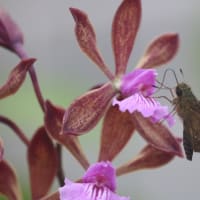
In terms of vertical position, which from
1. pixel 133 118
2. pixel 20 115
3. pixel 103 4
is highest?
pixel 133 118

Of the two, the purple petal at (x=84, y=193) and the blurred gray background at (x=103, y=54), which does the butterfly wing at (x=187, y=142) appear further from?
the blurred gray background at (x=103, y=54)

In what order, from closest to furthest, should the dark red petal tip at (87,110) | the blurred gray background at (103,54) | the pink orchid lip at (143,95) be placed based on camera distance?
the dark red petal tip at (87,110)
the pink orchid lip at (143,95)
the blurred gray background at (103,54)

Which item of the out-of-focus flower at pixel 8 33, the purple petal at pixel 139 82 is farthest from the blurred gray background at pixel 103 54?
the purple petal at pixel 139 82

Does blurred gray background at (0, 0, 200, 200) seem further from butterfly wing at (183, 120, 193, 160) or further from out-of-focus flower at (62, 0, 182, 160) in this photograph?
butterfly wing at (183, 120, 193, 160)

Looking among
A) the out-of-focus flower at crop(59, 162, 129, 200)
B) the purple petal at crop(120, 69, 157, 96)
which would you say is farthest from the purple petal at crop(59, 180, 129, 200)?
the purple petal at crop(120, 69, 157, 96)

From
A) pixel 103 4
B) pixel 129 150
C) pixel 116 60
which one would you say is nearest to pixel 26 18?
pixel 103 4

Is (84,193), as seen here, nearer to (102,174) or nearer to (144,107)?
(102,174)

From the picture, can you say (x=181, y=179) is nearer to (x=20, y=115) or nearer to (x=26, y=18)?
(x=26, y=18)
